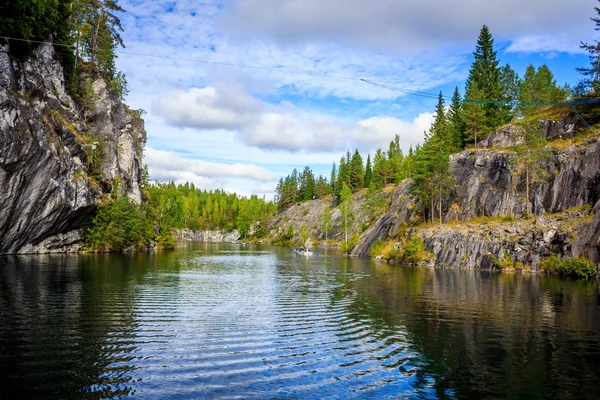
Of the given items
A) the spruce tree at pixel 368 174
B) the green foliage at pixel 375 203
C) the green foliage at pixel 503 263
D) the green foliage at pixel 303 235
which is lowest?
the green foliage at pixel 503 263

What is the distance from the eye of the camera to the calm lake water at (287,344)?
12539 mm

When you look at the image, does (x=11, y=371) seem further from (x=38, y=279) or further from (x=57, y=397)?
(x=38, y=279)

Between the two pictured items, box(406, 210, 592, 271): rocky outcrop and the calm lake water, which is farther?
box(406, 210, 592, 271): rocky outcrop

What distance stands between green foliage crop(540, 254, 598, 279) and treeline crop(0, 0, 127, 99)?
6472 cm

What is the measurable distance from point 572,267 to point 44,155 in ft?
221

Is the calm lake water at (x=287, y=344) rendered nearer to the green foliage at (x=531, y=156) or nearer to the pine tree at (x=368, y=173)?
the green foliage at (x=531, y=156)

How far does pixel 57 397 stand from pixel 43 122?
186 ft

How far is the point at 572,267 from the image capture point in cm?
4916

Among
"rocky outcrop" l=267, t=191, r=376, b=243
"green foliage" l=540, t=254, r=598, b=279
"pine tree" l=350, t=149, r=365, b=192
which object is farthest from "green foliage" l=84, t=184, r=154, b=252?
"pine tree" l=350, t=149, r=365, b=192

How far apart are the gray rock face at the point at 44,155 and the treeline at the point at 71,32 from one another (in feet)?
10.1

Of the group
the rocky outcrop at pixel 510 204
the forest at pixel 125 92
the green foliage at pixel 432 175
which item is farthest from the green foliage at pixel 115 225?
the green foliage at pixel 432 175

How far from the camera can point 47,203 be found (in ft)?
195

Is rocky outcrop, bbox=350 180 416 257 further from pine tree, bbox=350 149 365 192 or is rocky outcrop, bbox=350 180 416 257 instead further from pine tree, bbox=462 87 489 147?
pine tree, bbox=350 149 365 192

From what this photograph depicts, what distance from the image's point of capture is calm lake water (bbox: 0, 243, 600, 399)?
12539mm
